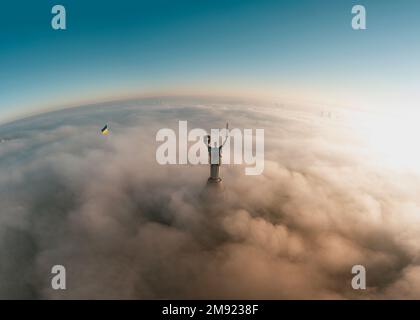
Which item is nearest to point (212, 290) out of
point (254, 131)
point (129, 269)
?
point (129, 269)

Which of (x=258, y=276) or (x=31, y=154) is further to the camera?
(x=31, y=154)

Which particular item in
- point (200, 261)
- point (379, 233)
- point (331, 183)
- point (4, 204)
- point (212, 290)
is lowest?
point (212, 290)

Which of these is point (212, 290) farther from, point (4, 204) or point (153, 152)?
point (153, 152)

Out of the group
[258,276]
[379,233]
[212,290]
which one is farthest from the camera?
[379,233]

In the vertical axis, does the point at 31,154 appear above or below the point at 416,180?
above
